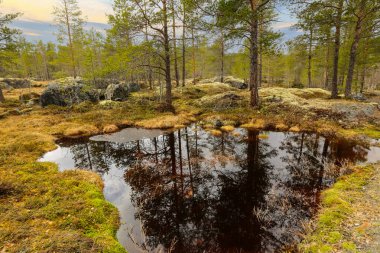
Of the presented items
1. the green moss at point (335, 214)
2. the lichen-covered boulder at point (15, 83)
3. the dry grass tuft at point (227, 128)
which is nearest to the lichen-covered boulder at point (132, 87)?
the dry grass tuft at point (227, 128)

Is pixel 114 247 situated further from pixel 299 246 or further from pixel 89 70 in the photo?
pixel 89 70

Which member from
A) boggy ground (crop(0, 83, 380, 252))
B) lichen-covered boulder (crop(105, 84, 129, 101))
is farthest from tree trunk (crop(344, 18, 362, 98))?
lichen-covered boulder (crop(105, 84, 129, 101))

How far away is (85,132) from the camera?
1573 centimetres

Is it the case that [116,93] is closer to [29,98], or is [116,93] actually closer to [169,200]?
[29,98]

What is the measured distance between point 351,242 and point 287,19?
659 inches

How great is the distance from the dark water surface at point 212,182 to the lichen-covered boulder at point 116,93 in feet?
42.7

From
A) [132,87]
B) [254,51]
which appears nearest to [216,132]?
[254,51]

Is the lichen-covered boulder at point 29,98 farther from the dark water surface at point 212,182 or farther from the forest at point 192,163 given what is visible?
the dark water surface at point 212,182

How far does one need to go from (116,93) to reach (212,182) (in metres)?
22.1

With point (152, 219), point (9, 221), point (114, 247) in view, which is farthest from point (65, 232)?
point (152, 219)

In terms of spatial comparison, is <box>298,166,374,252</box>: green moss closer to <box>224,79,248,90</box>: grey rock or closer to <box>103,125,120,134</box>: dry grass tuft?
<box>103,125,120,134</box>: dry grass tuft

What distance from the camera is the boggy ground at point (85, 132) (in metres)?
5.22

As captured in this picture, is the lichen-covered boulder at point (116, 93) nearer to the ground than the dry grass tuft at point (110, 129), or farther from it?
farther from it

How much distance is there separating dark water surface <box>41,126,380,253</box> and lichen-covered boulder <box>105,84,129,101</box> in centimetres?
1301
